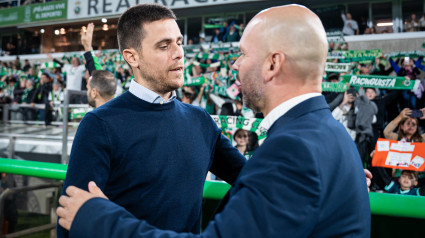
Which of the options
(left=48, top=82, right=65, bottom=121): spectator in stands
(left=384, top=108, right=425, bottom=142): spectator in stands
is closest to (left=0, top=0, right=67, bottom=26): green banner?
(left=48, top=82, right=65, bottom=121): spectator in stands

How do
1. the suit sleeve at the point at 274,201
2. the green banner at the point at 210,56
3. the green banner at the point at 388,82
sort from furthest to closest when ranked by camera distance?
the green banner at the point at 210,56 → the green banner at the point at 388,82 → the suit sleeve at the point at 274,201

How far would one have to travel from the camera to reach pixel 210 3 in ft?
36.4

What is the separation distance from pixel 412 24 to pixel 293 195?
10.8 m

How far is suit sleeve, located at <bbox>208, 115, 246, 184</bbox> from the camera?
1372mm

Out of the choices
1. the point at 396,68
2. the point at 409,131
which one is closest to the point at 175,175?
the point at 409,131

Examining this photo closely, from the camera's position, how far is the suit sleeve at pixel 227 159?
1372 mm

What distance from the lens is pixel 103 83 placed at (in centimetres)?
263

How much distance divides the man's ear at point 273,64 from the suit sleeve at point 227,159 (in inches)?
19.6

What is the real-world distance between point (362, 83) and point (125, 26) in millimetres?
4024

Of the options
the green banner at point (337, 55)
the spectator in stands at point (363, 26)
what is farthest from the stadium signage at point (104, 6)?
the green banner at point (337, 55)

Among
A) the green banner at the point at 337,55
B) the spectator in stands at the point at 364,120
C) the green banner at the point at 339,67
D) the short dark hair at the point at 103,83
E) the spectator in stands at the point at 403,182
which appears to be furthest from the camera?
the green banner at the point at 337,55

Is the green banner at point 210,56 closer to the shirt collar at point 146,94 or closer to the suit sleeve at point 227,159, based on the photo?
the suit sleeve at point 227,159

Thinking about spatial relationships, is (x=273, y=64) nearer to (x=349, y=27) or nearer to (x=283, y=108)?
(x=283, y=108)

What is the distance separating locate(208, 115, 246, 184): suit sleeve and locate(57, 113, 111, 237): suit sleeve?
442 millimetres
